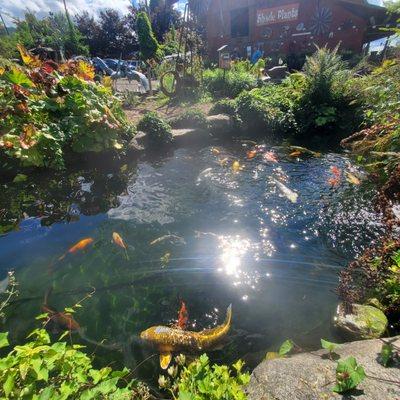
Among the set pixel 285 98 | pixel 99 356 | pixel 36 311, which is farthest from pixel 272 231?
pixel 285 98

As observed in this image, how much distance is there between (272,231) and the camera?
4.65 m

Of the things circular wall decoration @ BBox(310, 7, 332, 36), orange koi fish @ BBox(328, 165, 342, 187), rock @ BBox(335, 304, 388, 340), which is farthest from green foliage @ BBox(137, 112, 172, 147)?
circular wall decoration @ BBox(310, 7, 332, 36)

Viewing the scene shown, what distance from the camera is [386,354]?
2.04 meters

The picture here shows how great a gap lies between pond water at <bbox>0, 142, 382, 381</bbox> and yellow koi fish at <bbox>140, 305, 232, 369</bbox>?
119 millimetres

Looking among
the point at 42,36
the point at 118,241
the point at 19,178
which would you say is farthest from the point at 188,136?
the point at 42,36

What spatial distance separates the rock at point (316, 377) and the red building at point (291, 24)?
19.4 metres

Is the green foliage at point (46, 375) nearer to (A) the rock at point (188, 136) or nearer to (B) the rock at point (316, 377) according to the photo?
(B) the rock at point (316, 377)

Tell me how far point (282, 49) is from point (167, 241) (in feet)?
69.4

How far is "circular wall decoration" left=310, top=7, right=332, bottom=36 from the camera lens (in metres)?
18.5

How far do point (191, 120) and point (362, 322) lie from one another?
26.1 feet

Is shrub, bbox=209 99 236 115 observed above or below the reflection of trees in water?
above

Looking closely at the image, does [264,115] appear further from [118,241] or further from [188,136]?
[118,241]

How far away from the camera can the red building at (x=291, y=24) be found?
18031mm

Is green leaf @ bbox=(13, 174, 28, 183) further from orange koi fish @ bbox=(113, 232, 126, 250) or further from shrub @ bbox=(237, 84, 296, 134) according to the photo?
shrub @ bbox=(237, 84, 296, 134)
